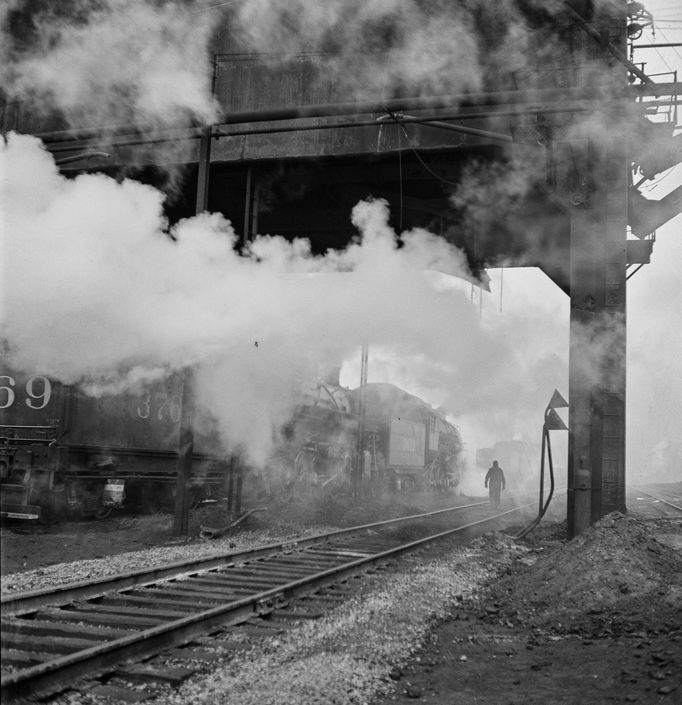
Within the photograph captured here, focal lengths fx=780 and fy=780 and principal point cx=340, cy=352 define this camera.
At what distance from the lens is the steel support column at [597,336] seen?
11.2 metres

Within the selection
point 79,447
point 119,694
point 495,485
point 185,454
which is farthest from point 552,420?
point 495,485

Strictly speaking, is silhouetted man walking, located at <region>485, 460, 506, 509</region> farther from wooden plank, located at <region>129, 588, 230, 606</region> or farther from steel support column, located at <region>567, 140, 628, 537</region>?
wooden plank, located at <region>129, 588, 230, 606</region>

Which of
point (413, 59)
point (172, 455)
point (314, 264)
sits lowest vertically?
point (172, 455)

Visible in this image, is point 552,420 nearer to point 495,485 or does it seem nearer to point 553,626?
point 553,626

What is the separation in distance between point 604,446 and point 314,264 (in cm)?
648

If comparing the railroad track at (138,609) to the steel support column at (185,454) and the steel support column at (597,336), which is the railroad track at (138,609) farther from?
the steel support column at (597,336)

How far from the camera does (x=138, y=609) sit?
5695 mm

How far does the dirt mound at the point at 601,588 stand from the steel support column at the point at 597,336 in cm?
189

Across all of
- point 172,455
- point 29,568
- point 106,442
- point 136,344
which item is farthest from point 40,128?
point 29,568

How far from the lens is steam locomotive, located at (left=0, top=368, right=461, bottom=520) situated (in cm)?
1114

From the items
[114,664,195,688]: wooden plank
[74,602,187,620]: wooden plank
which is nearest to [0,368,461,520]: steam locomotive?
[74,602,187,620]: wooden plank

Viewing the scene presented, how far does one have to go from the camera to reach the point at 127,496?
1335 cm

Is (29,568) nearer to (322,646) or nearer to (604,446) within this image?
(322,646)

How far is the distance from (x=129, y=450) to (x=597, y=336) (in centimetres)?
761
